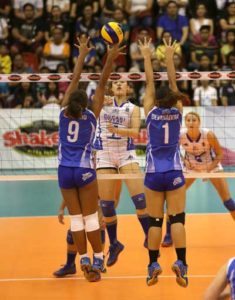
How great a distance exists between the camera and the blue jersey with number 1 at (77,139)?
7.16 m

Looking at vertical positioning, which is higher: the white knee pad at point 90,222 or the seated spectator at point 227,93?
the seated spectator at point 227,93

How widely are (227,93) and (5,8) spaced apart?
19.7 feet

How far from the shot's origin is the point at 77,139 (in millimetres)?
7188

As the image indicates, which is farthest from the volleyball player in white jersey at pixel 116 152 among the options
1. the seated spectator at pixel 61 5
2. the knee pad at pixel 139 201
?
the seated spectator at pixel 61 5

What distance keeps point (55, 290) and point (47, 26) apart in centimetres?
1071

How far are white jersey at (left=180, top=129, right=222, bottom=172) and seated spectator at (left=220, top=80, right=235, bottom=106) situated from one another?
552 cm

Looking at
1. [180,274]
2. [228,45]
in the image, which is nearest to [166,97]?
[180,274]

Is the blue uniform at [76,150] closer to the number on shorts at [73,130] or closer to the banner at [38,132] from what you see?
the number on shorts at [73,130]

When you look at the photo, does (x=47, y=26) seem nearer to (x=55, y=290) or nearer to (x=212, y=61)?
(x=212, y=61)

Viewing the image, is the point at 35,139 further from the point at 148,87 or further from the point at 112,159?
the point at 148,87

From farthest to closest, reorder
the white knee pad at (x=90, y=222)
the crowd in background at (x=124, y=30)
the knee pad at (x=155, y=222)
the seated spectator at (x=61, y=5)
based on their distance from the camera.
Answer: the seated spectator at (x=61, y=5) < the crowd in background at (x=124, y=30) < the white knee pad at (x=90, y=222) < the knee pad at (x=155, y=222)

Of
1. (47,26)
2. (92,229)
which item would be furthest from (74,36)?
(92,229)

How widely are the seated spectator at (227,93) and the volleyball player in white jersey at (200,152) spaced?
5.44 m

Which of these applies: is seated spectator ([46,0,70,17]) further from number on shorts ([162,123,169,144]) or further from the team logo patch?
the team logo patch
